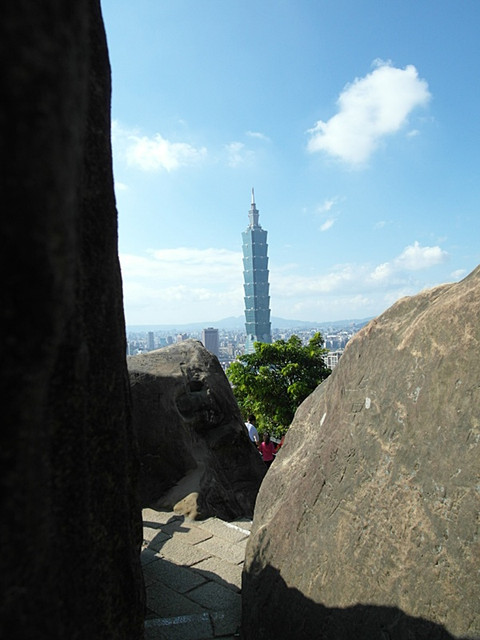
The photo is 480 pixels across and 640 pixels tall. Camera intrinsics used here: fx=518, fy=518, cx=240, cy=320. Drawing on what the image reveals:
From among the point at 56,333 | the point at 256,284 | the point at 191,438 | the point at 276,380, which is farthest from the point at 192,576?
the point at 256,284

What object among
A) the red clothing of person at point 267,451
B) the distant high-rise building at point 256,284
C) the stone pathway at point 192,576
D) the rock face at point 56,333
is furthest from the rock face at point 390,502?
the distant high-rise building at point 256,284

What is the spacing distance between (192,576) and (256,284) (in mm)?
148231

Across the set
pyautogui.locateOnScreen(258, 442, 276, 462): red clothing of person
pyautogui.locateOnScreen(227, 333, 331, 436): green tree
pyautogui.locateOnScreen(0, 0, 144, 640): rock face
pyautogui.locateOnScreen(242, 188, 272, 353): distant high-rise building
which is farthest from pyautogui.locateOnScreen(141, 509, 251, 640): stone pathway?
pyautogui.locateOnScreen(242, 188, 272, 353): distant high-rise building

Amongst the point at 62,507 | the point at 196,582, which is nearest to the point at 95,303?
the point at 62,507

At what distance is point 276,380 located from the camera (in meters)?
17.7

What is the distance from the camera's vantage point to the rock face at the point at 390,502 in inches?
83.3

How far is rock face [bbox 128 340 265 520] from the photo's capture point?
19.8 ft

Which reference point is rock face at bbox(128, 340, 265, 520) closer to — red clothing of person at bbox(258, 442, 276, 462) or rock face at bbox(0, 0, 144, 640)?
red clothing of person at bbox(258, 442, 276, 462)

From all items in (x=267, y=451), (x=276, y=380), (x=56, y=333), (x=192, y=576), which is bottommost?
(x=267, y=451)

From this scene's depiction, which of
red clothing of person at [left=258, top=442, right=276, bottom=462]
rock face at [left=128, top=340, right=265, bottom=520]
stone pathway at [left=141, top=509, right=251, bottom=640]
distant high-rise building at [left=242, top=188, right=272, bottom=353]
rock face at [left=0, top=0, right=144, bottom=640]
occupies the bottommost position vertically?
red clothing of person at [left=258, top=442, right=276, bottom=462]

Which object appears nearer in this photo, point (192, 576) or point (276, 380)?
point (192, 576)

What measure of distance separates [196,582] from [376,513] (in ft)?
6.77

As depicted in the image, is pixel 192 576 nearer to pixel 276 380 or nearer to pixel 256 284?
pixel 276 380

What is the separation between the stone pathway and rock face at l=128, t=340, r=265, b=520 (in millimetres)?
452
